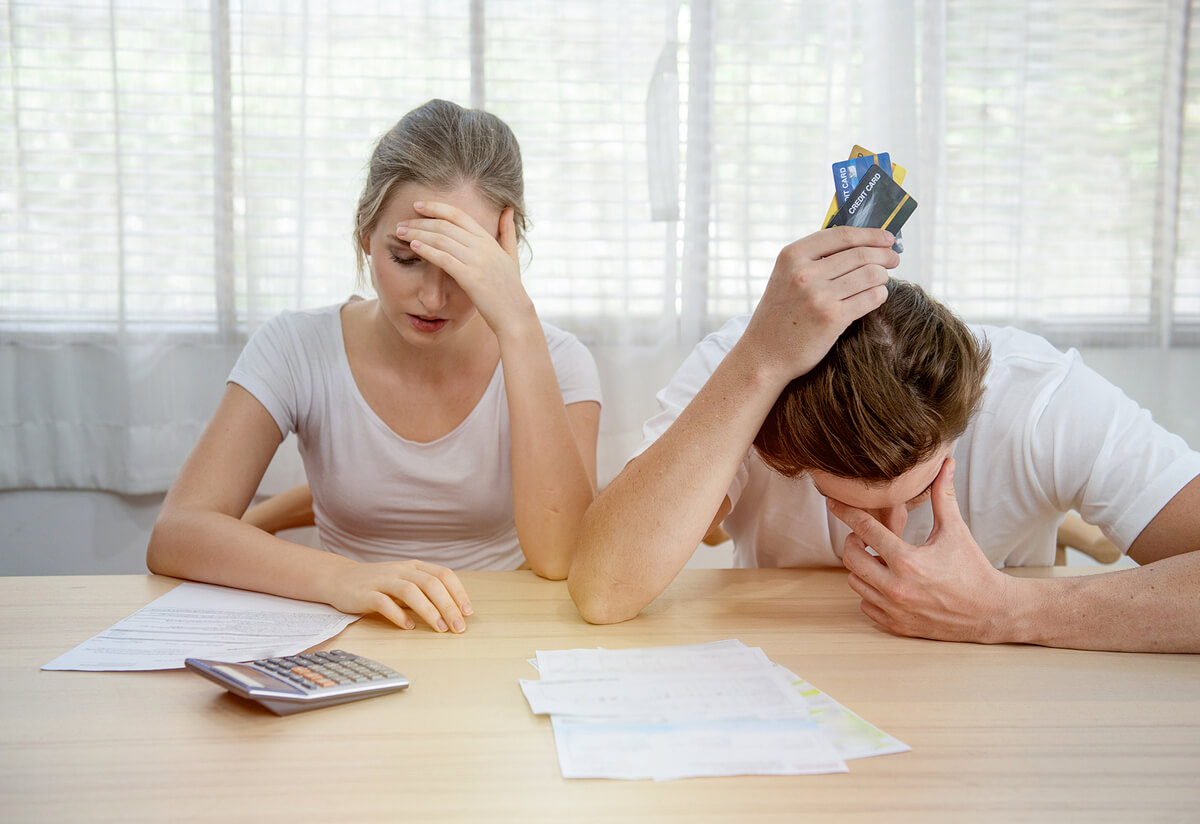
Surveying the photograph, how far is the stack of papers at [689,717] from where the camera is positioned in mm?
659

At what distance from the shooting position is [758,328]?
0.96 m

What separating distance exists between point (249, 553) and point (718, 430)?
575 millimetres

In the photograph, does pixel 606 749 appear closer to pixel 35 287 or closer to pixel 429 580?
pixel 429 580

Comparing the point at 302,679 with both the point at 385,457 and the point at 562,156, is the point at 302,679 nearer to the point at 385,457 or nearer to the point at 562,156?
the point at 385,457

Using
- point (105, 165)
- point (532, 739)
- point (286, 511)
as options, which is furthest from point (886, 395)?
point (105, 165)

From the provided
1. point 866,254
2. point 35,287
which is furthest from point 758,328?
point 35,287

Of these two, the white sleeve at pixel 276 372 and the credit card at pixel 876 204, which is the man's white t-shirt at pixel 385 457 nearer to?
the white sleeve at pixel 276 372

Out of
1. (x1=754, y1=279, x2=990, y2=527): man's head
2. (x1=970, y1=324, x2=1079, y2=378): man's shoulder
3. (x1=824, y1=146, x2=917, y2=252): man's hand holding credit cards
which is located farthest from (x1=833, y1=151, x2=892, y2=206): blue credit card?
(x1=970, y1=324, x2=1079, y2=378): man's shoulder

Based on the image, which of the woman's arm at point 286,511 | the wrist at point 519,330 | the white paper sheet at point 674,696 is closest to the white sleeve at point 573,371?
the wrist at point 519,330

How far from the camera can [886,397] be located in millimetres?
870

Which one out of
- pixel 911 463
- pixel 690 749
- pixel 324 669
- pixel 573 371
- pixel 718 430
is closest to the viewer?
pixel 690 749

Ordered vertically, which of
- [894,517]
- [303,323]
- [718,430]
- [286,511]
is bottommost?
[286,511]

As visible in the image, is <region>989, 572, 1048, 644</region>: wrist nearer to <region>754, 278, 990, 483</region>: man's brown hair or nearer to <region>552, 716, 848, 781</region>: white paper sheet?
<region>754, 278, 990, 483</region>: man's brown hair

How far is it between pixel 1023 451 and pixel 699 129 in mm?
1188
